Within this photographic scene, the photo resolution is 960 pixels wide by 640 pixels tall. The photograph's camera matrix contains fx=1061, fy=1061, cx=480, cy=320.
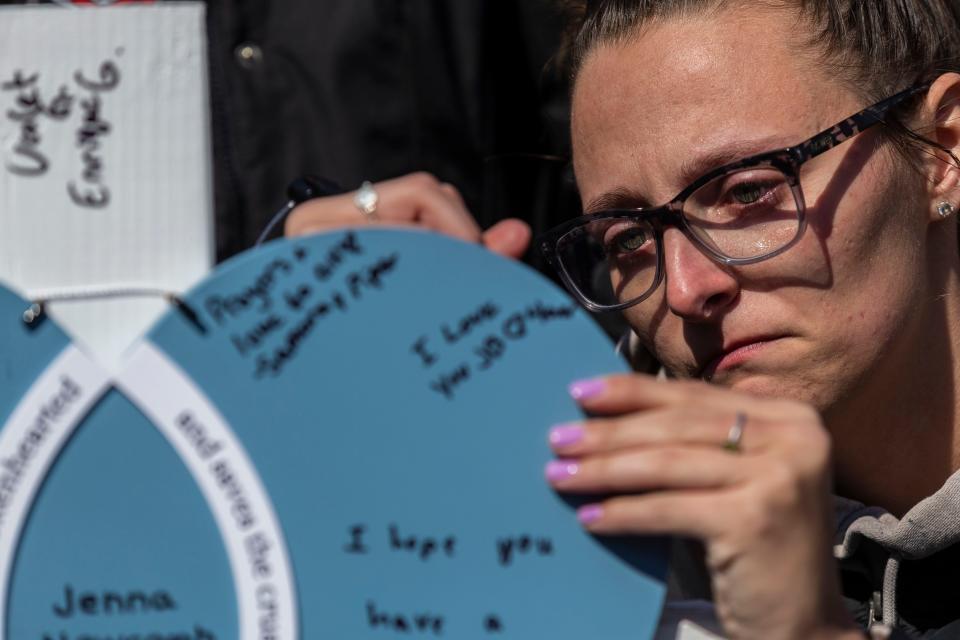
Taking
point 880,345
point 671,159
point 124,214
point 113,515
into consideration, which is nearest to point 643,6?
point 671,159

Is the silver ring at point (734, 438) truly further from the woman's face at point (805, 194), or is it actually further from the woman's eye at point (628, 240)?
the woman's eye at point (628, 240)

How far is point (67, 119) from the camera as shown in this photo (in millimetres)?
879

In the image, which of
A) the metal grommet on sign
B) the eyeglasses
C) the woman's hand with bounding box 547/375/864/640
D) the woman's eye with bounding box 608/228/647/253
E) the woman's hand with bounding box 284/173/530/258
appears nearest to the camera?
the woman's hand with bounding box 547/375/864/640

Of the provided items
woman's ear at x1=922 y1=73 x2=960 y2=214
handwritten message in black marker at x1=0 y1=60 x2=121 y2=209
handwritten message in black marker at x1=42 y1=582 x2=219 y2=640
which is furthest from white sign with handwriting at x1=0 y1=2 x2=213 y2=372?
woman's ear at x1=922 y1=73 x2=960 y2=214

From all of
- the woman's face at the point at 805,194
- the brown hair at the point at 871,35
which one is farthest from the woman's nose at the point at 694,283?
the brown hair at the point at 871,35

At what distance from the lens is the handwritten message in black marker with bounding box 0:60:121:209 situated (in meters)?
0.88

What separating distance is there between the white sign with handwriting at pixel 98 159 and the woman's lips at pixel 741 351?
55 cm

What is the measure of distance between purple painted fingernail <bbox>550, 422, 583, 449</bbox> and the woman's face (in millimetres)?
345

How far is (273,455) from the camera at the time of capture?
0.82m

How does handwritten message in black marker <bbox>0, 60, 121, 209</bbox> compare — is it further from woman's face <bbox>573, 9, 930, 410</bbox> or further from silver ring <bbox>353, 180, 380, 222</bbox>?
woman's face <bbox>573, 9, 930, 410</bbox>

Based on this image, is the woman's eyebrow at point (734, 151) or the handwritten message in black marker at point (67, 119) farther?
the woman's eyebrow at point (734, 151)

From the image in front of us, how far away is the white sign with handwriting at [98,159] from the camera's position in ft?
2.89

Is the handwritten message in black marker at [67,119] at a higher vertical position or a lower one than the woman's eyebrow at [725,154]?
higher

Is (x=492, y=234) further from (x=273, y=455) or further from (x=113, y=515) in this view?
(x=113, y=515)
